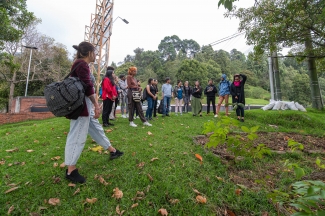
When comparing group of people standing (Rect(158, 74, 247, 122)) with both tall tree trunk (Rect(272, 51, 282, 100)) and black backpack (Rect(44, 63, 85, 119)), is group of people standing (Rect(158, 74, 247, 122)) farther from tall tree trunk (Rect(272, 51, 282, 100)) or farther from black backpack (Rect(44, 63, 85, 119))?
black backpack (Rect(44, 63, 85, 119))

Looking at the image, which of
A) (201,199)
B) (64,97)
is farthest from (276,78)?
(64,97)

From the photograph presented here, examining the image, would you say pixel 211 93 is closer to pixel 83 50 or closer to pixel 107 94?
pixel 107 94

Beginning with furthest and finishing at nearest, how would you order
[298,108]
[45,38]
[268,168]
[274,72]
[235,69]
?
[235,69]
[45,38]
[274,72]
[298,108]
[268,168]

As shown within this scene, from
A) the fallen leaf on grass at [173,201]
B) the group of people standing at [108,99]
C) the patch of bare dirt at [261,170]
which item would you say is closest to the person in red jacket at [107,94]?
the group of people standing at [108,99]

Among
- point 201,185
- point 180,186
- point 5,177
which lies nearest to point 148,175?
point 180,186

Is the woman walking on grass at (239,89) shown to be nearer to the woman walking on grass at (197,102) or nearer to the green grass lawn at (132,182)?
the woman walking on grass at (197,102)

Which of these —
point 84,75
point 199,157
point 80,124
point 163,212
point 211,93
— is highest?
point 211,93

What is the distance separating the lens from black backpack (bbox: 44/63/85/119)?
223 cm

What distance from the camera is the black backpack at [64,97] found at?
7.31 feet

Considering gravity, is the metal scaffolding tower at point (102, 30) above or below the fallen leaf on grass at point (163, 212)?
above

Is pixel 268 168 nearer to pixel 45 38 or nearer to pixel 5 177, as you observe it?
pixel 5 177

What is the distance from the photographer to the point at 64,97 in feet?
7.31

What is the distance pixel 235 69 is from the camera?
4553cm

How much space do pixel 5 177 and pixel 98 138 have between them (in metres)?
1.39
